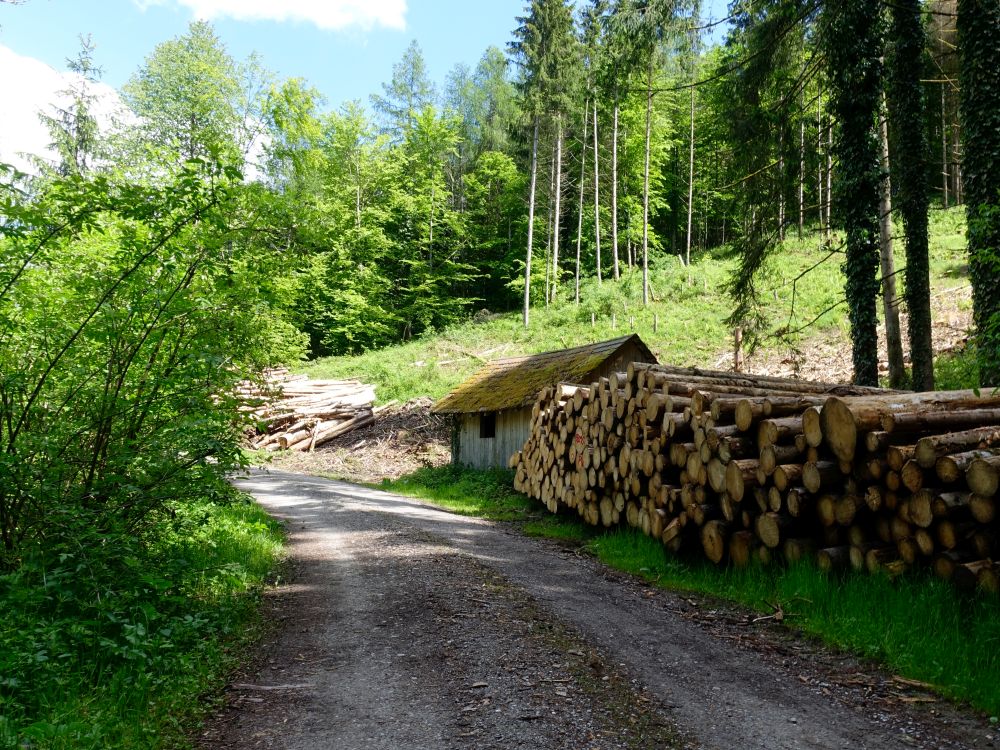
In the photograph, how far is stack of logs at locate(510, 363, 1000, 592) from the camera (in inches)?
202

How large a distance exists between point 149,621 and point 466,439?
13.7 meters

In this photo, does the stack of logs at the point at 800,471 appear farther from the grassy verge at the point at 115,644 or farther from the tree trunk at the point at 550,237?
the tree trunk at the point at 550,237

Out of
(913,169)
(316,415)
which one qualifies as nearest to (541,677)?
A: (913,169)

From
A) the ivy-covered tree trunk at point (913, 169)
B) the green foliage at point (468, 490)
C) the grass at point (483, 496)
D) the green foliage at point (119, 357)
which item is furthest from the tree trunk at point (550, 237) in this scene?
the green foliage at point (119, 357)

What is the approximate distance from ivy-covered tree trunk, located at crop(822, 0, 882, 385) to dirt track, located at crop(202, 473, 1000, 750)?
8.24 m

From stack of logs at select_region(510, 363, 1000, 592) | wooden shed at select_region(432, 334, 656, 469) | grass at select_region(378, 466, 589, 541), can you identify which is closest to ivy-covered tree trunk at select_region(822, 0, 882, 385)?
stack of logs at select_region(510, 363, 1000, 592)

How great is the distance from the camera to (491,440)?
56.0 feet

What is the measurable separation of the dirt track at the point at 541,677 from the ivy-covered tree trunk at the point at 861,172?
8.24m

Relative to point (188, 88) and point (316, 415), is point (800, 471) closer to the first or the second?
point (316, 415)

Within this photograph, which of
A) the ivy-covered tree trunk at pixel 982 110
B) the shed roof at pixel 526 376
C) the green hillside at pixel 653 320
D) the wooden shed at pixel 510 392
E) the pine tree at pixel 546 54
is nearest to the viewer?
the ivy-covered tree trunk at pixel 982 110

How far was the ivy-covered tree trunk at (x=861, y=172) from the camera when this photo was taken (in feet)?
37.6

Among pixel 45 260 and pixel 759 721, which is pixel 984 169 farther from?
pixel 45 260

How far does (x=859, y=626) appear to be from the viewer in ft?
16.9

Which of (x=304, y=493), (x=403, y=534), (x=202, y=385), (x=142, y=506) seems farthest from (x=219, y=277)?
(x=304, y=493)
